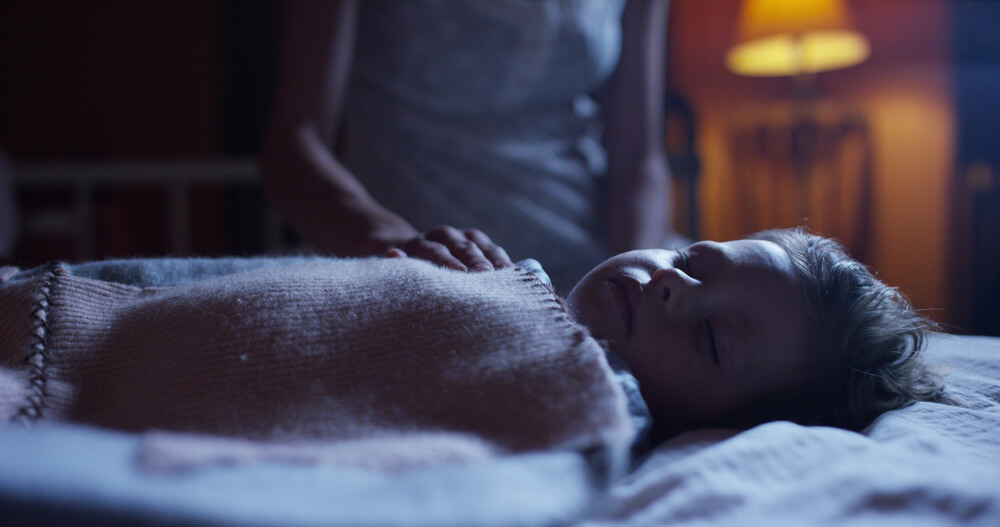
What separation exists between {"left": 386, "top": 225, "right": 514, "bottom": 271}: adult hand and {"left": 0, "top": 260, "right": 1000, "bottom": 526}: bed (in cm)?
21

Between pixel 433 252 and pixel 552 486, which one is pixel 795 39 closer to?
pixel 433 252

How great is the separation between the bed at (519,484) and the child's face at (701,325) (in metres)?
0.09

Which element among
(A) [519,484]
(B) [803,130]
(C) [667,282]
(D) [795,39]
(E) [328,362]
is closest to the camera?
(A) [519,484]

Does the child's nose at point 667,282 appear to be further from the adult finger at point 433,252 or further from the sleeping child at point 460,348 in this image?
the adult finger at point 433,252

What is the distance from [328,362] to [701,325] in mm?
327

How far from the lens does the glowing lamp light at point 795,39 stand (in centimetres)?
197

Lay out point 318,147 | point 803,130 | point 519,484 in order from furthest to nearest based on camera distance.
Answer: point 803,130 → point 318,147 → point 519,484

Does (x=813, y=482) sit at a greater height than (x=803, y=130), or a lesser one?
greater

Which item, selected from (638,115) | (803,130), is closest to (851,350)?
(638,115)

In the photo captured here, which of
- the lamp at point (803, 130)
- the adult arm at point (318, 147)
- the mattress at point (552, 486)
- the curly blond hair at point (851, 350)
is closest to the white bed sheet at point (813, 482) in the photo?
the mattress at point (552, 486)

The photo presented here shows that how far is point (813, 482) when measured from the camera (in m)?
0.37

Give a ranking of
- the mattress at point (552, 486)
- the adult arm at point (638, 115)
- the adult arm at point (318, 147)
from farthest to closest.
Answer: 1. the adult arm at point (638, 115)
2. the adult arm at point (318, 147)
3. the mattress at point (552, 486)

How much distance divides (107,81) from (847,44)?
10.0ft

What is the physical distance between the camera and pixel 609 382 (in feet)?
1.26
